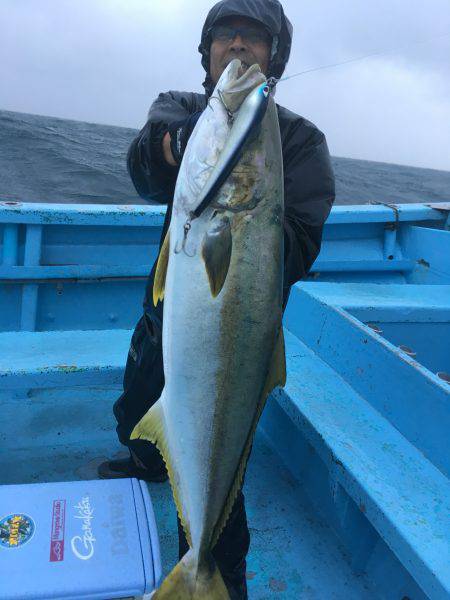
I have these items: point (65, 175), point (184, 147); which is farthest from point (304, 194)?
point (65, 175)

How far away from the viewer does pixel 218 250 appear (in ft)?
5.28

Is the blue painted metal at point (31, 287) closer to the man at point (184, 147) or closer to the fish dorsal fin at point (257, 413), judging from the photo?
the man at point (184, 147)

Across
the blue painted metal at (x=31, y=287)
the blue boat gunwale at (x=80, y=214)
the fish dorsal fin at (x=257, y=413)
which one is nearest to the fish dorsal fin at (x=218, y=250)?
the fish dorsal fin at (x=257, y=413)

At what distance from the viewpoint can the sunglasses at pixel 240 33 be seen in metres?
2.20

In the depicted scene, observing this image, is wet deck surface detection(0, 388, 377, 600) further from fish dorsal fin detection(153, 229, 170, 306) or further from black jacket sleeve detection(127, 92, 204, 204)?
black jacket sleeve detection(127, 92, 204, 204)

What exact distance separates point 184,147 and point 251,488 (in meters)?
1.90

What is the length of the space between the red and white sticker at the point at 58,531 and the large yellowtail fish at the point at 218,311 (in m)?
0.35

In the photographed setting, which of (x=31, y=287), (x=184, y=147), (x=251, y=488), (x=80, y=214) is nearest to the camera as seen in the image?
(x=184, y=147)

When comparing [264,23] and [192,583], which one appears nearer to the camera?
[192,583]

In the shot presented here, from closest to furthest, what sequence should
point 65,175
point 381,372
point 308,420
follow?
1. point 308,420
2. point 381,372
3. point 65,175

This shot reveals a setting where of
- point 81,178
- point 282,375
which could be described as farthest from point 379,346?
point 81,178

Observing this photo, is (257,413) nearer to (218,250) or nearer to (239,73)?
(218,250)

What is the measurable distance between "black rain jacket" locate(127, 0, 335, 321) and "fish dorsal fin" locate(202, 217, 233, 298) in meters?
0.38

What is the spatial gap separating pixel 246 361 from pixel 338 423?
0.97 metres
